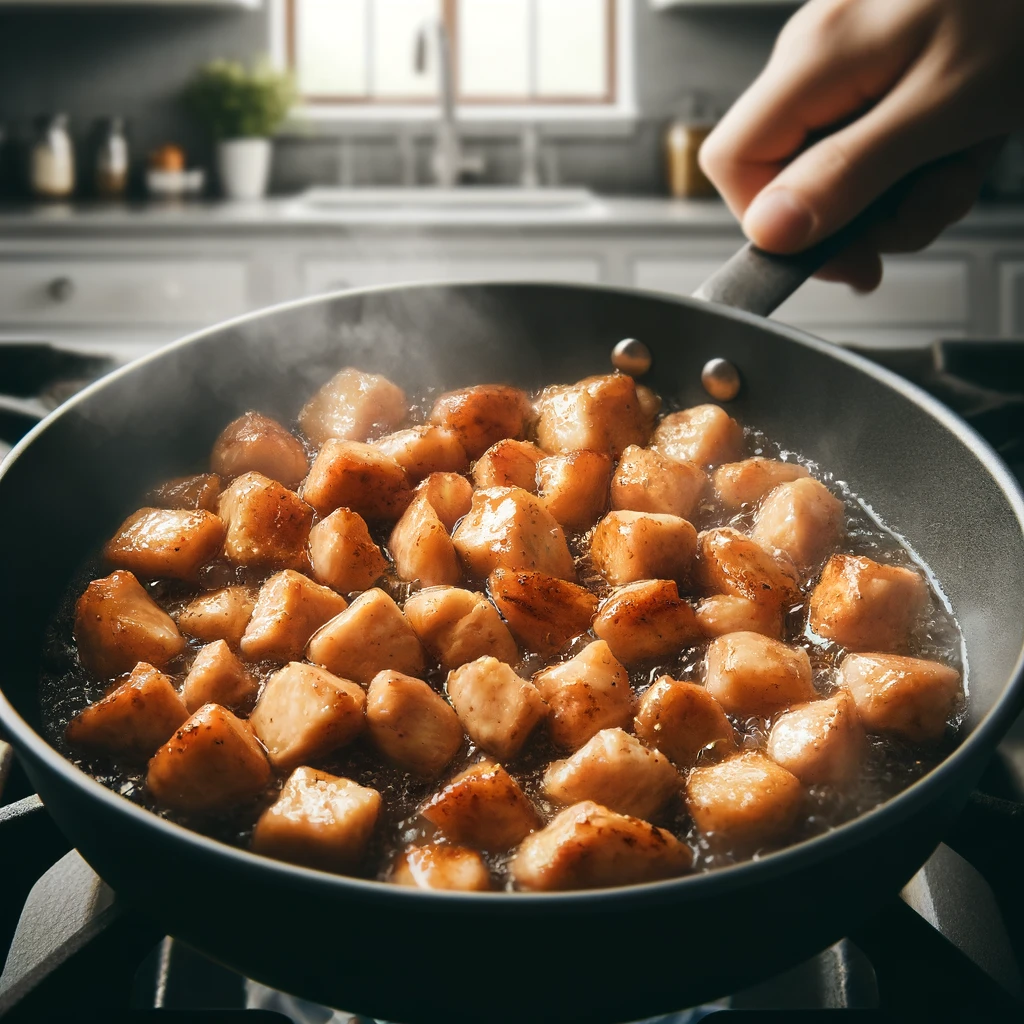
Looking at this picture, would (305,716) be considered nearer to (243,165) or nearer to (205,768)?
(205,768)

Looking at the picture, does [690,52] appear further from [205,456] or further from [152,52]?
[205,456]

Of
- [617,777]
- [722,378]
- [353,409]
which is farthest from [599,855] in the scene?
[722,378]

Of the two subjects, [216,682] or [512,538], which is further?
[512,538]

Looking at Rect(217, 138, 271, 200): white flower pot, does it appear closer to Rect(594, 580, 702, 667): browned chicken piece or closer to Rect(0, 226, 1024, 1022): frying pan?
Rect(0, 226, 1024, 1022): frying pan

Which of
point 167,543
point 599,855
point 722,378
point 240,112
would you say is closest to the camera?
point 599,855

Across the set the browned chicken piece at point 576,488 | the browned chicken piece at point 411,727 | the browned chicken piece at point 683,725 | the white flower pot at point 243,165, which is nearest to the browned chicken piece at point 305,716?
the browned chicken piece at point 411,727

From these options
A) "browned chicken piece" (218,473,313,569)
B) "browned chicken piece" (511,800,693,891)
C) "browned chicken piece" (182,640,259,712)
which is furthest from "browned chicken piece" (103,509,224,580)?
"browned chicken piece" (511,800,693,891)

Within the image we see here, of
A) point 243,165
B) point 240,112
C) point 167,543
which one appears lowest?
point 167,543

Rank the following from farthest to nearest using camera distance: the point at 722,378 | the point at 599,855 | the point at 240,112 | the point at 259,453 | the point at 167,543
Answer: the point at 240,112 < the point at 722,378 < the point at 259,453 < the point at 167,543 < the point at 599,855
